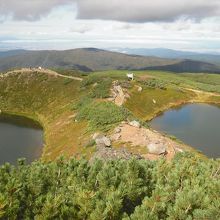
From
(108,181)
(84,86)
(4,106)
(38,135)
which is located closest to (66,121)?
(38,135)

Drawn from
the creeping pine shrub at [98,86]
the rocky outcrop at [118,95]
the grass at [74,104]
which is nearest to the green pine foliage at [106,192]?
the grass at [74,104]

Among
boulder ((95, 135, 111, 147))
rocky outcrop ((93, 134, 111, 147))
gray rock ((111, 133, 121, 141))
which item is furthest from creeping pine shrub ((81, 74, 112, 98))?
boulder ((95, 135, 111, 147))

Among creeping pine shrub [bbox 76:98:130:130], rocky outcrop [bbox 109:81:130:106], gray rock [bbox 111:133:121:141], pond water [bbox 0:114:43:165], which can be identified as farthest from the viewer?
rocky outcrop [bbox 109:81:130:106]

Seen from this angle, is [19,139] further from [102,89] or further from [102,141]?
[102,89]

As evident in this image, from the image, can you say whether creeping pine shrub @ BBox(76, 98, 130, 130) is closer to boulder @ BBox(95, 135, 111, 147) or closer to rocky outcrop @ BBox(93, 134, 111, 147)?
rocky outcrop @ BBox(93, 134, 111, 147)

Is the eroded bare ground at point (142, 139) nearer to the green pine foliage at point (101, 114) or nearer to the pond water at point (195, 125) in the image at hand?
the green pine foliage at point (101, 114)

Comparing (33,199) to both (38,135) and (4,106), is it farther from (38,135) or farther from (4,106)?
(4,106)

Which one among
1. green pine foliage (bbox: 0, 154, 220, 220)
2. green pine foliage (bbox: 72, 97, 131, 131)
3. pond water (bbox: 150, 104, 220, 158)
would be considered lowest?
pond water (bbox: 150, 104, 220, 158)
